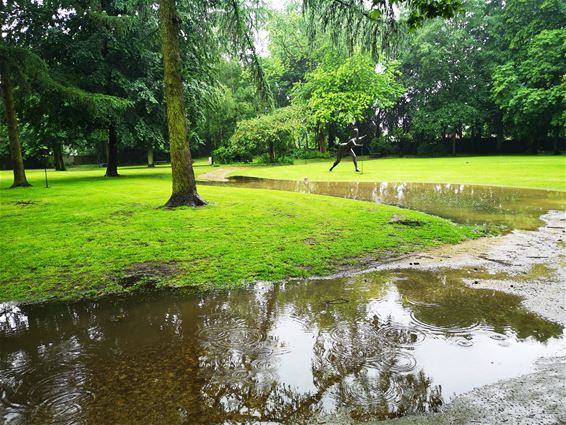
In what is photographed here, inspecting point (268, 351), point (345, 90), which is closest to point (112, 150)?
point (268, 351)

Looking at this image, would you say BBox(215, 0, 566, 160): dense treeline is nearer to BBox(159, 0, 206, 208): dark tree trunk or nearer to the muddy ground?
BBox(159, 0, 206, 208): dark tree trunk

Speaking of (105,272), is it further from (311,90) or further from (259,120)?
(311,90)

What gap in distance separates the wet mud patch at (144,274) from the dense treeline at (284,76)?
4.21 meters

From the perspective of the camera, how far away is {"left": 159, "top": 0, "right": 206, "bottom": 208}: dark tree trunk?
32.1ft

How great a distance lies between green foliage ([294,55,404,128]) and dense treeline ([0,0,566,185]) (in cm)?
13

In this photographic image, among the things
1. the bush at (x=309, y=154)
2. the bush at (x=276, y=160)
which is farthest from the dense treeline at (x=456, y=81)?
the bush at (x=276, y=160)

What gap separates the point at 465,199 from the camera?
41.9ft

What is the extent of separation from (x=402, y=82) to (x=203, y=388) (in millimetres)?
45543

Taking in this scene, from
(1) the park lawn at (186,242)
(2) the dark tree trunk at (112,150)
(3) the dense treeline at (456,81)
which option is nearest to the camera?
(1) the park lawn at (186,242)

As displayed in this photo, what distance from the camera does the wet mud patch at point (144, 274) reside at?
5285 mm

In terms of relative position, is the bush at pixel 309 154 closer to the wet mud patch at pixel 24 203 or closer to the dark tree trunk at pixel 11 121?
the dark tree trunk at pixel 11 121

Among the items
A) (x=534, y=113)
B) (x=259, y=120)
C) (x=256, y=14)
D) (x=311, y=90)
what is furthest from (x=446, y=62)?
(x=256, y=14)

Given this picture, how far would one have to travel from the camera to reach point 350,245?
6.85 metres

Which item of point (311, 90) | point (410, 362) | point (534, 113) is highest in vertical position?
point (311, 90)
